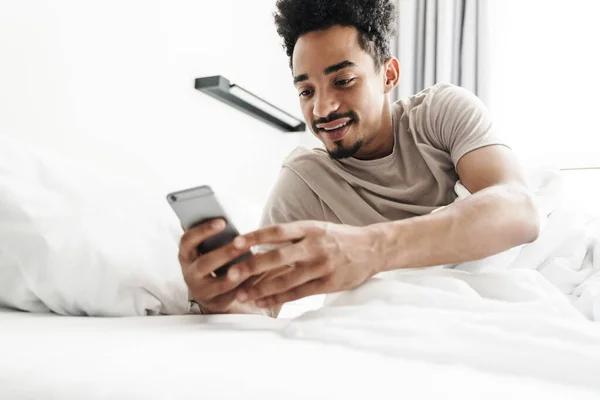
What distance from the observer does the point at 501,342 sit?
51 cm

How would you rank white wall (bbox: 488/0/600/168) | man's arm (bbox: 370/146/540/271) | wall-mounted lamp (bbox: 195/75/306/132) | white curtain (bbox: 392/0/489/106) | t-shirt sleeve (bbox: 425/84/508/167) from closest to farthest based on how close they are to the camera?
1. man's arm (bbox: 370/146/540/271)
2. t-shirt sleeve (bbox: 425/84/508/167)
3. wall-mounted lamp (bbox: 195/75/306/132)
4. white wall (bbox: 488/0/600/168)
5. white curtain (bbox: 392/0/489/106)

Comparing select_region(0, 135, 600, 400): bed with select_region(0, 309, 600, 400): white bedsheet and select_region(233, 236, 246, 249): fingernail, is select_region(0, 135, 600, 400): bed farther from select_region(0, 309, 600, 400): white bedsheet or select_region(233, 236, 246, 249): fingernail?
select_region(233, 236, 246, 249): fingernail

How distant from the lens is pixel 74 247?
0.78 meters

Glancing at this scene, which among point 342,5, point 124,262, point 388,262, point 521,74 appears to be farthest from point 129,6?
point 521,74

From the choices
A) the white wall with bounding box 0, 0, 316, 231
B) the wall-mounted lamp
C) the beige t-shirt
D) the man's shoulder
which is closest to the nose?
the beige t-shirt

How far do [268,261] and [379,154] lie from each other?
29.2 inches

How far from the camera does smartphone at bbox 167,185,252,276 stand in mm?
634

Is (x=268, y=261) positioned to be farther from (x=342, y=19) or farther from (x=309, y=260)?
(x=342, y=19)

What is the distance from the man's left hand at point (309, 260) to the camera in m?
0.66

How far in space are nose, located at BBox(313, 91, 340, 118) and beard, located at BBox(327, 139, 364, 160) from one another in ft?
0.26

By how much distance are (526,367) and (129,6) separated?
1.32 metres

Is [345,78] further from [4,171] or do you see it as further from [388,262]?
[4,171]

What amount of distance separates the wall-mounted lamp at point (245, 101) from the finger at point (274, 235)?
Result: 3.77 feet

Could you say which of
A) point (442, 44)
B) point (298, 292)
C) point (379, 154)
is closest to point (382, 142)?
point (379, 154)
